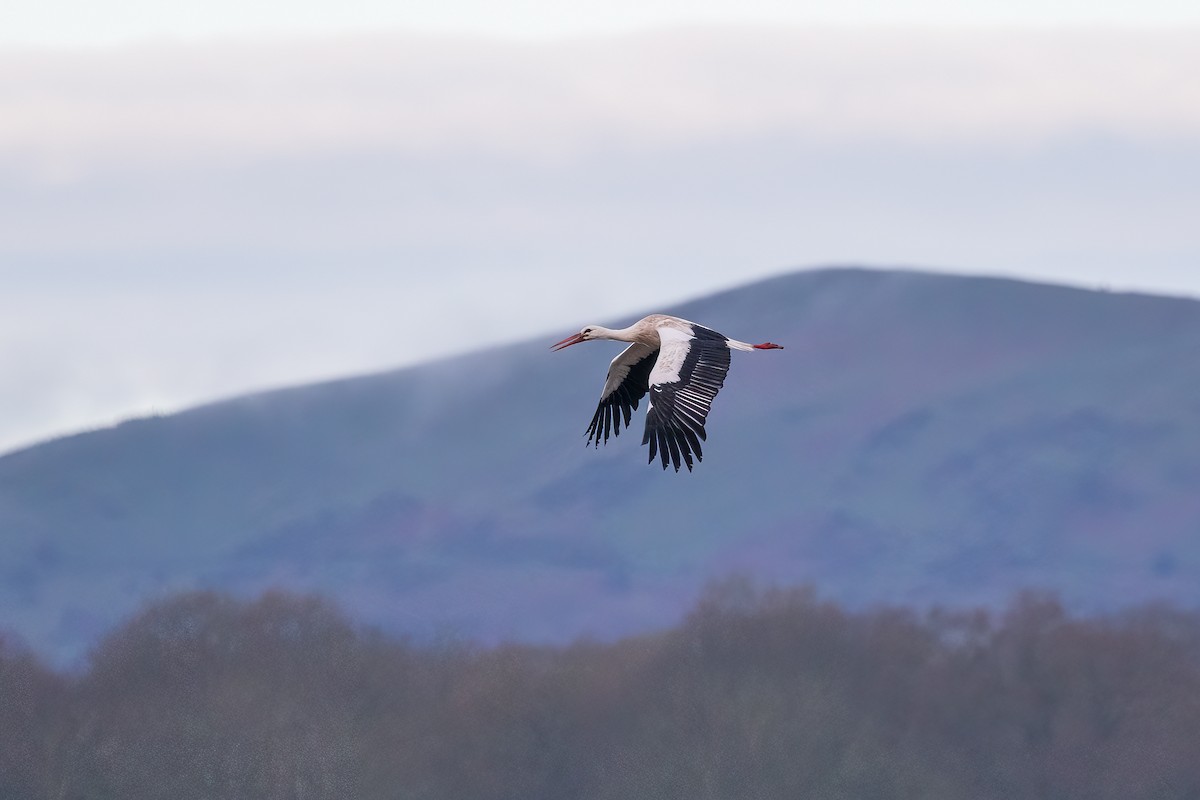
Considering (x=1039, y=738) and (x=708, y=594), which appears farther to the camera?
(x=708, y=594)

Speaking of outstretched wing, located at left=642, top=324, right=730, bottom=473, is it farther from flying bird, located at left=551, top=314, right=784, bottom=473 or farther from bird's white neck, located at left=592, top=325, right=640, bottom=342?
bird's white neck, located at left=592, top=325, right=640, bottom=342

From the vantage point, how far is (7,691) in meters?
61.5

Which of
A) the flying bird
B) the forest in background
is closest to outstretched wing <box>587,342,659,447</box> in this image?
the flying bird

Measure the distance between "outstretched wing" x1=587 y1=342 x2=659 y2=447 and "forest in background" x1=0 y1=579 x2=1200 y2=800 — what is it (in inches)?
1507

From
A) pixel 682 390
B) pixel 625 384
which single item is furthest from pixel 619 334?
pixel 682 390

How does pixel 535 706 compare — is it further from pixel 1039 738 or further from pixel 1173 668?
pixel 1173 668

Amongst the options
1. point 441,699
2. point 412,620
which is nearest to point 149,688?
point 441,699

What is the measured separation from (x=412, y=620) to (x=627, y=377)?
125661mm

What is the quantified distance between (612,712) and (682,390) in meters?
49.6

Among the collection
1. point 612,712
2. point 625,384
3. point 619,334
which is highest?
point 619,334

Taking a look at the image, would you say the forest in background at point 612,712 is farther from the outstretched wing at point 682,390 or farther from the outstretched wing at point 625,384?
the outstretched wing at point 682,390

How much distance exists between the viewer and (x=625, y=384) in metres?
17.8

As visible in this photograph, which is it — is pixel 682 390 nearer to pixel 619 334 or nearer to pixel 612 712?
pixel 619 334

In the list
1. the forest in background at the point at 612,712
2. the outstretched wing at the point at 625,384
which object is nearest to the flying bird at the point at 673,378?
the outstretched wing at the point at 625,384
